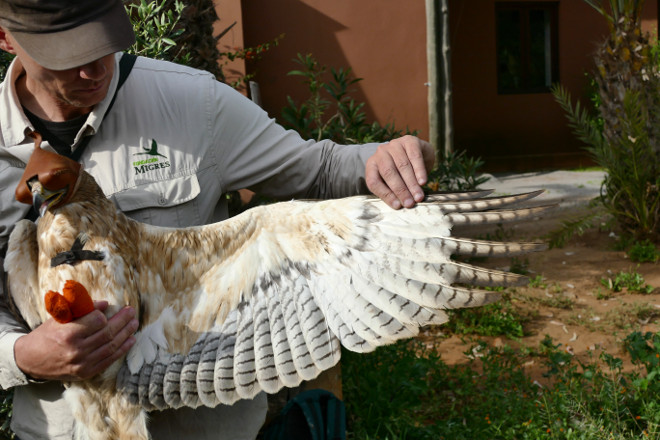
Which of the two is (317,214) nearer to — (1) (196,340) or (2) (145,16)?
(1) (196,340)

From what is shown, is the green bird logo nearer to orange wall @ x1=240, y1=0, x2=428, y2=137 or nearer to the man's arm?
the man's arm

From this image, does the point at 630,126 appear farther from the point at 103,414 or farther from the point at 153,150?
the point at 103,414

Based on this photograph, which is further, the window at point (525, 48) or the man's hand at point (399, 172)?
the window at point (525, 48)

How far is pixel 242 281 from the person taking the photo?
246 cm

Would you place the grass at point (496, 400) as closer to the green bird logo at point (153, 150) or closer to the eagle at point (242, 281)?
the eagle at point (242, 281)

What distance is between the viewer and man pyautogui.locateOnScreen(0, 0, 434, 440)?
220 cm

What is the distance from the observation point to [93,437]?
7.77ft

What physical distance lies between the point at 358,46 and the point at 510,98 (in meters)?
3.65

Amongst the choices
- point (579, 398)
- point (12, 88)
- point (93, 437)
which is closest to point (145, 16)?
point (12, 88)

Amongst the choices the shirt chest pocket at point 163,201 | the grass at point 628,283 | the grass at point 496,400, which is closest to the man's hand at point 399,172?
the shirt chest pocket at point 163,201

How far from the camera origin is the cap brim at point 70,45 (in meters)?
2.21

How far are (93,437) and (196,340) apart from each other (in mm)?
462

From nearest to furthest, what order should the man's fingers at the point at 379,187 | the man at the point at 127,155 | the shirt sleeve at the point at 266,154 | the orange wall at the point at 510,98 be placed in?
the man at the point at 127,155
the man's fingers at the point at 379,187
the shirt sleeve at the point at 266,154
the orange wall at the point at 510,98

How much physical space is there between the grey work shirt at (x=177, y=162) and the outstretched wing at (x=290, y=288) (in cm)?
20
